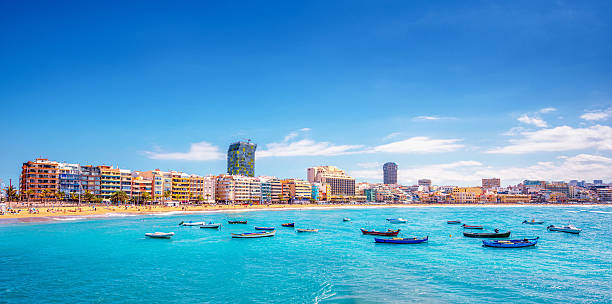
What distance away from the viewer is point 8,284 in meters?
33.3

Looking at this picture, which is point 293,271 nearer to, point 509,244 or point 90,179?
point 509,244

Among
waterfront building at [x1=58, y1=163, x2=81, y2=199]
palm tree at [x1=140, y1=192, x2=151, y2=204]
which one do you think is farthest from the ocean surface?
waterfront building at [x1=58, y1=163, x2=81, y2=199]

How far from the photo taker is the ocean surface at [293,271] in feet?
101

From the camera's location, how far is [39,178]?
142750 mm

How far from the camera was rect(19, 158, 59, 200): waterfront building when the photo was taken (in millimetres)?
140625

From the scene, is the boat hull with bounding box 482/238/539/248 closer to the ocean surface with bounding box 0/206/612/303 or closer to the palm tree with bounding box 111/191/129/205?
the ocean surface with bounding box 0/206/612/303

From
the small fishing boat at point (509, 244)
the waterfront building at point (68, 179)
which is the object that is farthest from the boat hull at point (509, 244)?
the waterfront building at point (68, 179)

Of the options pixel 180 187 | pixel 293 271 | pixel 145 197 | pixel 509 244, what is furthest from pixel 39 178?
pixel 509 244

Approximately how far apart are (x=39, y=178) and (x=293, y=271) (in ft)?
464

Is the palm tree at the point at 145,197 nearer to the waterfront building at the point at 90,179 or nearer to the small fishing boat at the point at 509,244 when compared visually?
the waterfront building at the point at 90,179

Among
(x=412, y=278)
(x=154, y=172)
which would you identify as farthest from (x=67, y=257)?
(x=154, y=172)

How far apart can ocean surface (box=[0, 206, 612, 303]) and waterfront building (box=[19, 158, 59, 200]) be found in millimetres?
90764

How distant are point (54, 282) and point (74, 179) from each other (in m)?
134

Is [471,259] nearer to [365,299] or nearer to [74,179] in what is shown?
[365,299]
